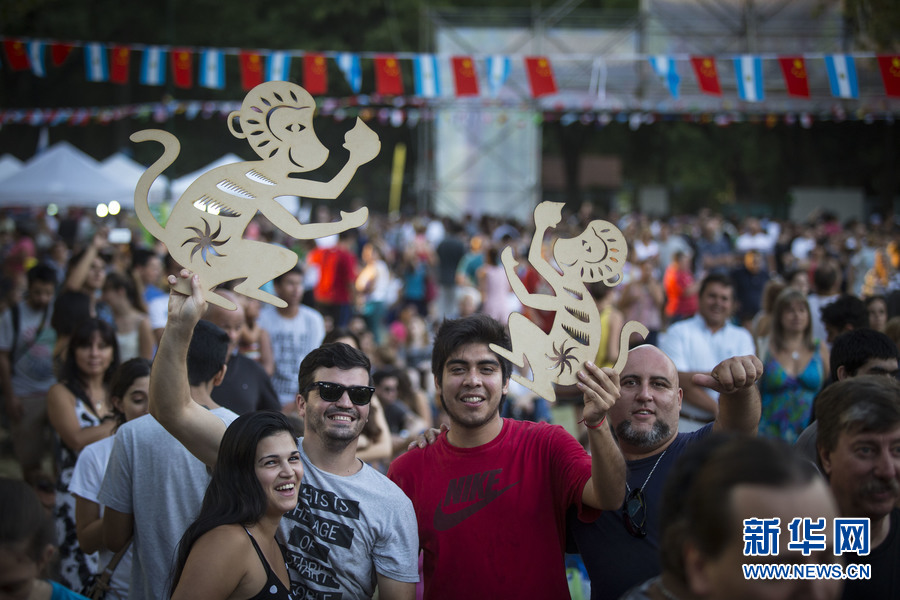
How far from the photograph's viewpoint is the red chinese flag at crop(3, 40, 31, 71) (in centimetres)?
1066

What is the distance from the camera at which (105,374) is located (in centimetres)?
452

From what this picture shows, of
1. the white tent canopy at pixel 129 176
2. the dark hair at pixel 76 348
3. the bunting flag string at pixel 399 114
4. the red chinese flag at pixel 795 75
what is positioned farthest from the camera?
the bunting flag string at pixel 399 114

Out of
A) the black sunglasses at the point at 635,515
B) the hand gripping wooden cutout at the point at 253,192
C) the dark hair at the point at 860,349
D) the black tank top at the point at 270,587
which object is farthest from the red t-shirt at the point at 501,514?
the dark hair at the point at 860,349

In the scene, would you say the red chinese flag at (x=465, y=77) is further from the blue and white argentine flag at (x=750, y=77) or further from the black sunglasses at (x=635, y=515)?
the black sunglasses at (x=635, y=515)

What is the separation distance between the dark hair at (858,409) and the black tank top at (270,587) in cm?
164

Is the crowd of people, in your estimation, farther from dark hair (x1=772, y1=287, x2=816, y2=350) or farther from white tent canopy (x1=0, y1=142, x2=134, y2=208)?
white tent canopy (x1=0, y1=142, x2=134, y2=208)

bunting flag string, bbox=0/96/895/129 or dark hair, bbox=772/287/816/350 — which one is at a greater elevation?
bunting flag string, bbox=0/96/895/129

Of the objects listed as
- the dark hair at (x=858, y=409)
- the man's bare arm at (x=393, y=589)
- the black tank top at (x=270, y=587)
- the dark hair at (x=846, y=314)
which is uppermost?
the dark hair at (x=846, y=314)

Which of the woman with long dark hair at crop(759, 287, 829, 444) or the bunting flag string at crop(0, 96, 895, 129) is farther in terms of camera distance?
the bunting flag string at crop(0, 96, 895, 129)

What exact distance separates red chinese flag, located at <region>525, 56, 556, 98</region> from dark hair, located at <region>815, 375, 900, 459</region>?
391 inches

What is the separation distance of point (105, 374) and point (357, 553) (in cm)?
242

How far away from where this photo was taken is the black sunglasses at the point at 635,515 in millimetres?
2689

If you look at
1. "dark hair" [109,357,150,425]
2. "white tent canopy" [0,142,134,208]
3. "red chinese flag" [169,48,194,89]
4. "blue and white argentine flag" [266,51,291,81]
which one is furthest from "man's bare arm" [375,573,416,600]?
"white tent canopy" [0,142,134,208]

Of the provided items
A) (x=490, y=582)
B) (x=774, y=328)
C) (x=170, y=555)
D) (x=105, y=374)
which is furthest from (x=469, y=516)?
(x=774, y=328)
